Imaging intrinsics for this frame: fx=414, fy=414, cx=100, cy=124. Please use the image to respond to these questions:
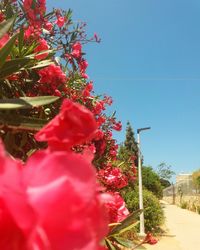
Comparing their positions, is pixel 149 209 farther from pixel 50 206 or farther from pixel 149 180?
pixel 50 206

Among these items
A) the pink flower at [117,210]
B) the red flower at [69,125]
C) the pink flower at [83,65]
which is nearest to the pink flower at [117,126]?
the pink flower at [83,65]

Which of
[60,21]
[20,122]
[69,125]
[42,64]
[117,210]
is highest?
[60,21]

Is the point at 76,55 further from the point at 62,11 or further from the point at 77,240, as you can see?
the point at 77,240

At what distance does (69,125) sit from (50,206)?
0.20 metres

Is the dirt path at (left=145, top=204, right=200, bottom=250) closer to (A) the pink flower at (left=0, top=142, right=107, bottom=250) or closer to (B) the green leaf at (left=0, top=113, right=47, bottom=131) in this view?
(B) the green leaf at (left=0, top=113, right=47, bottom=131)

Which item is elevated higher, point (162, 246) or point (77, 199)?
point (77, 199)

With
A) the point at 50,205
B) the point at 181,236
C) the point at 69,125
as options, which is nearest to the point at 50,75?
the point at 69,125

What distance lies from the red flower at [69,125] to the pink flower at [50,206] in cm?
14

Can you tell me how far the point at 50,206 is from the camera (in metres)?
0.34

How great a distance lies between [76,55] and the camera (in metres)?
3.85

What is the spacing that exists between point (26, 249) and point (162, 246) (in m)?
13.3

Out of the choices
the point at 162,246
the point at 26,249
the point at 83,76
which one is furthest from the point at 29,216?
the point at 162,246

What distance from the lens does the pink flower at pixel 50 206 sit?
0.34 metres

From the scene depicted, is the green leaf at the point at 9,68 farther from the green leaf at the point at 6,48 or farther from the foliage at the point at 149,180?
the foliage at the point at 149,180
